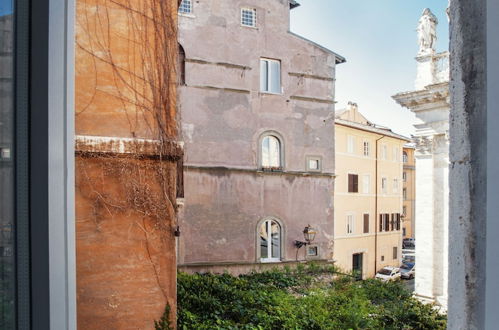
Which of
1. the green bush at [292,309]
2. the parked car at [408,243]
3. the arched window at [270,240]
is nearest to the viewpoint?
the green bush at [292,309]

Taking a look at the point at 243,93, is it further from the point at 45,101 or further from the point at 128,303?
the point at 45,101

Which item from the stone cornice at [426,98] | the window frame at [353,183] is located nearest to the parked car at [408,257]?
the window frame at [353,183]

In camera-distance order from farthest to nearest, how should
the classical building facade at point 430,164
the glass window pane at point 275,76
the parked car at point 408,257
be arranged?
the parked car at point 408,257 < the glass window pane at point 275,76 < the classical building facade at point 430,164

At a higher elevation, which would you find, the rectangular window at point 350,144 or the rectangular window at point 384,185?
the rectangular window at point 350,144

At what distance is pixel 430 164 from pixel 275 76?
200 inches

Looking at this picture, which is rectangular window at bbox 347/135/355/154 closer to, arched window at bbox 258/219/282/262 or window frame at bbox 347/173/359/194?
window frame at bbox 347/173/359/194

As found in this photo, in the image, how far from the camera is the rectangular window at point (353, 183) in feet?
58.7

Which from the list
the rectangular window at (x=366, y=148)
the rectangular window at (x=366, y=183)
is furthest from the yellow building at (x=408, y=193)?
the rectangular window at (x=366, y=183)

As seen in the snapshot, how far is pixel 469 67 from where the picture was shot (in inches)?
28.6

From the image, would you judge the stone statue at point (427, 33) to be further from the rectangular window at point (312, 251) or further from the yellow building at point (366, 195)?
the yellow building at point (366, 195)

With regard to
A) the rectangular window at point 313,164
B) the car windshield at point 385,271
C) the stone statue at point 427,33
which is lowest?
the car windshield at point 385,271

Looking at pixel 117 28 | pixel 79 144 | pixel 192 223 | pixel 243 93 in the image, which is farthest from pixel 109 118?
pixel 243 93

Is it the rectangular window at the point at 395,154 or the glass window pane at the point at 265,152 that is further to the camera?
the rectangular window at the point at 395,154

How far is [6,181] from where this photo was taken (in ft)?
3.29
